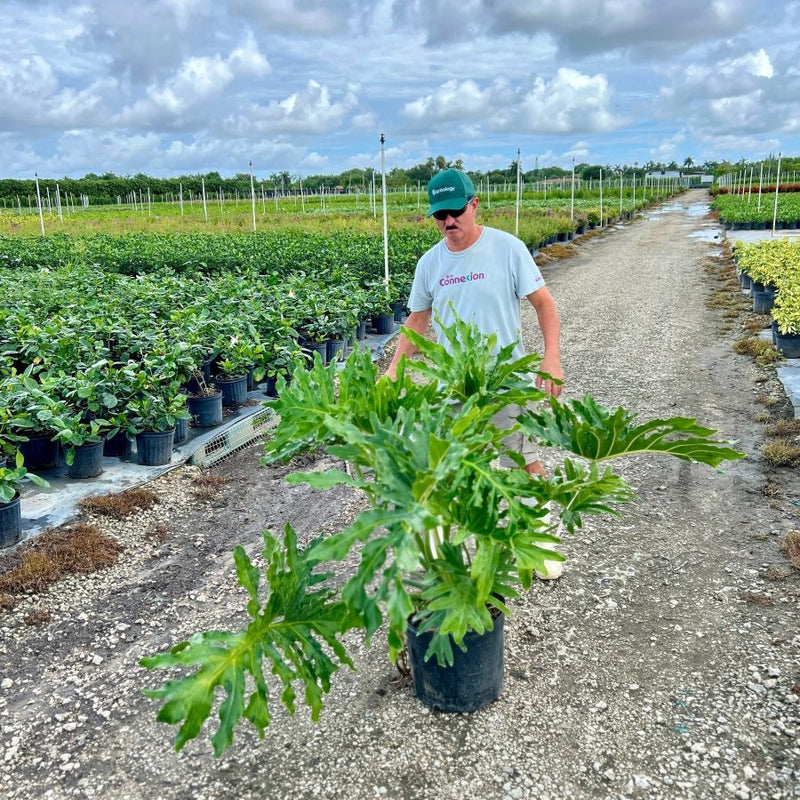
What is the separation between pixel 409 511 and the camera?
178 cm

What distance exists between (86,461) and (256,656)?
3.24m

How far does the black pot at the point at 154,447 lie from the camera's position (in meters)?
5.02

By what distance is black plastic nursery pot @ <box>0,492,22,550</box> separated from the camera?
3949 millimetres

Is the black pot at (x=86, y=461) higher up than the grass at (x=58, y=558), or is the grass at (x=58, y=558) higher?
the black pot at (x=86, y=461)

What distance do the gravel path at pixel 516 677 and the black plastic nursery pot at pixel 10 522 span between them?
48 cm

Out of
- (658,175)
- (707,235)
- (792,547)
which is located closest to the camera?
(792,547)

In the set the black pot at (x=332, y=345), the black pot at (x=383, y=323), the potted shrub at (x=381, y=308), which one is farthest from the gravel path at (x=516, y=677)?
the black pot at (x=383, y=323)

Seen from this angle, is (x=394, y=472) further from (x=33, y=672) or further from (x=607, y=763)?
(x=33, y=672)

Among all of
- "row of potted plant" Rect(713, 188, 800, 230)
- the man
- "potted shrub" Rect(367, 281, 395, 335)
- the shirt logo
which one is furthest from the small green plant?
"row of potted plant" Rect(713, 188, 800, 230)

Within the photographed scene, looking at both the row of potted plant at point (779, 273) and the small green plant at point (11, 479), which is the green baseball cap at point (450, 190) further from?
the row of potted plant at point (779, 273)

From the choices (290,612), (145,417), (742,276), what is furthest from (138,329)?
(742,276)

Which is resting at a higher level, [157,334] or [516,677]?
[157,334]

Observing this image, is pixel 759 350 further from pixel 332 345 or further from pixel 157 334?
pixel 157 334

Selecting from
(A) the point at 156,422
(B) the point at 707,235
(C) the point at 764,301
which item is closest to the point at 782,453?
(A) the point at 156,422
